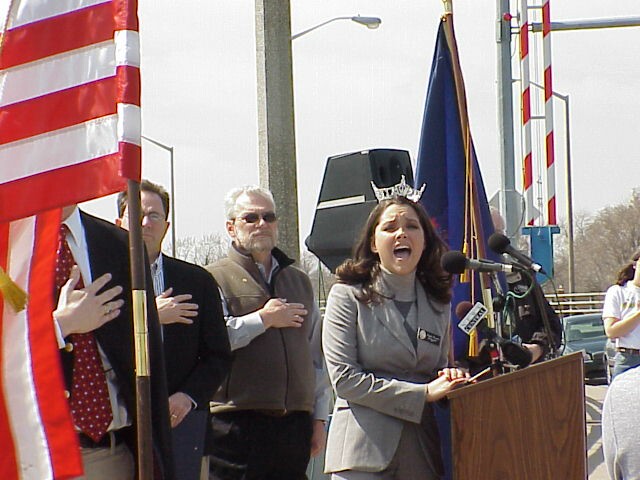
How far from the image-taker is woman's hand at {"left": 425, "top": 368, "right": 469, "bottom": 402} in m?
4.54

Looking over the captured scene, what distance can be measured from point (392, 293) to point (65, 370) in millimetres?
1592

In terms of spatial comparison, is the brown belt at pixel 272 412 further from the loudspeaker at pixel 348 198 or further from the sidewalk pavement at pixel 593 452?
the loudspeaker at pixel 348 198

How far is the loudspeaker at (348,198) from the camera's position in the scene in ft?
26.7

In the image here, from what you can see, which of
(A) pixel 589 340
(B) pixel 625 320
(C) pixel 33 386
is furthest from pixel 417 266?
(A) pixel 589 340

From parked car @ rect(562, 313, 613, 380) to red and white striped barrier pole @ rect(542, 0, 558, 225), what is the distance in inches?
484

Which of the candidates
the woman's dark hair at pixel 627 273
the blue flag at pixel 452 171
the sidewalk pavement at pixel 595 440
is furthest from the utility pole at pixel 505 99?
the blue flag at pixel 452 171

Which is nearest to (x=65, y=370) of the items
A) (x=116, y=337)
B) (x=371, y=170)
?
(x=116, y=337)

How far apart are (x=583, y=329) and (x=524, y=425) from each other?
2233 centimetres

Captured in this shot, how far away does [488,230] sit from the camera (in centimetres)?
602

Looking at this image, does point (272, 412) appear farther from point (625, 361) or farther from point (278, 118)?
point (625, 361)

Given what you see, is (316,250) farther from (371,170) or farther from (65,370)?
(65,370)

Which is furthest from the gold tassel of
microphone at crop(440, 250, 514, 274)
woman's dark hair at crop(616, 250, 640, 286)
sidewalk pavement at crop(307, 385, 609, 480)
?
woman's dark hair at crop(616, 250, 640, 286)

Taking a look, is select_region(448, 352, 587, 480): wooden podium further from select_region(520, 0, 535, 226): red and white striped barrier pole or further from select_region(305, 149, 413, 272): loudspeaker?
select_region(520, 0, 535, 226): red and white striped barrier pole

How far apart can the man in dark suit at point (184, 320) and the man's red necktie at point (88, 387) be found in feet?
2.50
